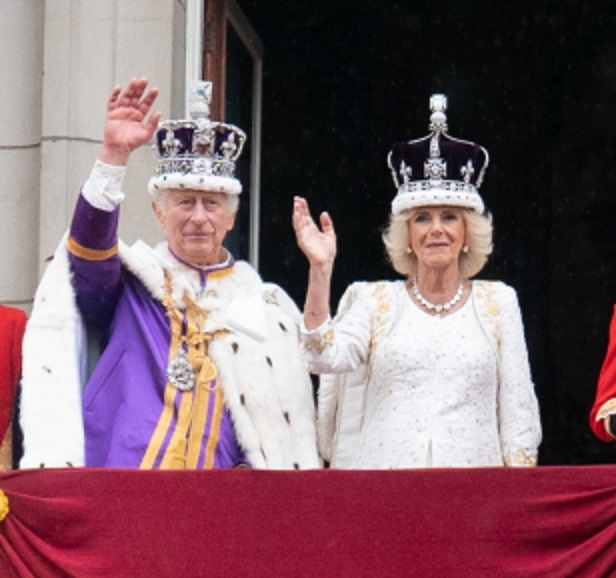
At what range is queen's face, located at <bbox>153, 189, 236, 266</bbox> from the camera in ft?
20.5

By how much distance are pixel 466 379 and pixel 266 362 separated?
656mm

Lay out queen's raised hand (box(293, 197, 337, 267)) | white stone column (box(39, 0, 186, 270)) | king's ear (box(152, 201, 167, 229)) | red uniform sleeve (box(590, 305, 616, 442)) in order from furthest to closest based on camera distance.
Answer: white stone column (box(39, 0, 186, 270)), king's ear (box(152, 201, 167, 229)), red uniform sleeve (box(590, 305, 616, 442)), queen's raised hand (box(293, 197, 337, 267))

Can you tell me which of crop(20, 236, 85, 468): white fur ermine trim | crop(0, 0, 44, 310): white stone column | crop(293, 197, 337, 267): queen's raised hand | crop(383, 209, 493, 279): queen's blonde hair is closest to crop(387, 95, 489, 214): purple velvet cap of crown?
crop(383, 209, 493, 279): queen's blonde hair

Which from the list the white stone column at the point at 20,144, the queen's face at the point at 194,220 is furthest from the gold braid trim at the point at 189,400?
the white stone column at the point at 20,144

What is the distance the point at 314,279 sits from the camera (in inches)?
228

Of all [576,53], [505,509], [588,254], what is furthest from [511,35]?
[505,509]

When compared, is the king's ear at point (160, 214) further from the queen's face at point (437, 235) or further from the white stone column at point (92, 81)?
the white stone column at point (92, 81)

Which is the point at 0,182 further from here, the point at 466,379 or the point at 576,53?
the point at 576,53

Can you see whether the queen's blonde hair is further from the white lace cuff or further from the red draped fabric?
the red draped fabric

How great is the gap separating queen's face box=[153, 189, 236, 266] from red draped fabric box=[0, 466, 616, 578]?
1.09 metres

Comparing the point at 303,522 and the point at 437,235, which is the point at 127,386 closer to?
the point at 303,522

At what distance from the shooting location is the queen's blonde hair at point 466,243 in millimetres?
6281

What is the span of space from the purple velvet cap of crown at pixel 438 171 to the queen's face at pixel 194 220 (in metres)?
0.58

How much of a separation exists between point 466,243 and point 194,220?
892 mm
